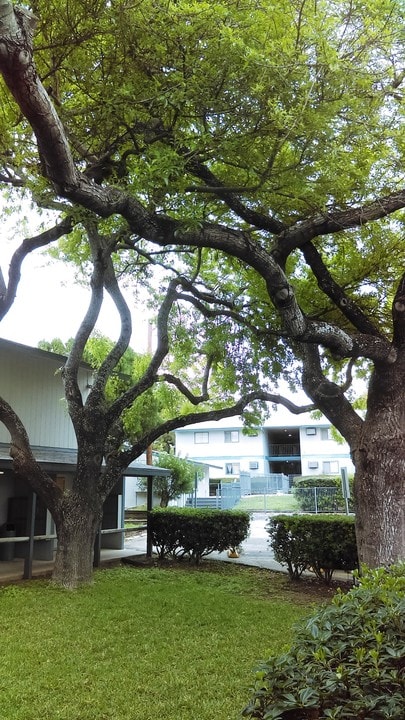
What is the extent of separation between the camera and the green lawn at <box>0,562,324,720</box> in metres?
4.34

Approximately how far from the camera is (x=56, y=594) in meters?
8.69

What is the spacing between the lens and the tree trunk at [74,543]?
30.7ft

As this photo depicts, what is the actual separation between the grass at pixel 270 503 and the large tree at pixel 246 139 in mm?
19913

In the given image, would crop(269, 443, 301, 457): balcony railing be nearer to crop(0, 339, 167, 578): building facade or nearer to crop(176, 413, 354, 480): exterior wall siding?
crop(176, 413, 354, 480): exterior wall siding

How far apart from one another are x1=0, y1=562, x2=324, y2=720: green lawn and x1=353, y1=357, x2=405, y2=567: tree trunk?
65.0 inches

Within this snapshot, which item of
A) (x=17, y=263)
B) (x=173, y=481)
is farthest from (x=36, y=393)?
(x=173, y=481)

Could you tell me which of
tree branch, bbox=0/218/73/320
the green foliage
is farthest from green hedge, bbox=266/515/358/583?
the green foliage

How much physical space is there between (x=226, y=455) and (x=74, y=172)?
3613 cm

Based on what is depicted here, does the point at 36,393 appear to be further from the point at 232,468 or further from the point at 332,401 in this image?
the point at 232,468

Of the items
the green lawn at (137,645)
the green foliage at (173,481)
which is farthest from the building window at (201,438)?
the green lawn at (137,645)

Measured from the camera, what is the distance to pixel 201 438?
40375 mm

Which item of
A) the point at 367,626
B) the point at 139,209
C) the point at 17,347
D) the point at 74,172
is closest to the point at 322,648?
the point at 367,626

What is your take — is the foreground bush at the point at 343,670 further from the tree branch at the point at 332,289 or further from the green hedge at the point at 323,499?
the green hedge at the point at 323,499

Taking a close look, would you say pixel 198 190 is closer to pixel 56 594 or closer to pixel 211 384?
pixel 56 594
